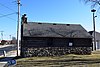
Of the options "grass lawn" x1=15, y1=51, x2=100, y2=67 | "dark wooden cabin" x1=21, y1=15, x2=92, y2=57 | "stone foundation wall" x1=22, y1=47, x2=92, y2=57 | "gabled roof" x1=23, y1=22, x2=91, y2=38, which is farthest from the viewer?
"gabled roof" x1=23, y1=22, x2=91, y2=38

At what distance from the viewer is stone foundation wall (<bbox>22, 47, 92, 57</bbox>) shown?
33.5 meters

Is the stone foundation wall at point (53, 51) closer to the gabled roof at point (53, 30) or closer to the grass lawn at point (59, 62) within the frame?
the gabled roof at point (53, 30)

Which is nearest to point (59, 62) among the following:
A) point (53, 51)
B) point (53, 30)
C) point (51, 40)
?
point (53, 51)

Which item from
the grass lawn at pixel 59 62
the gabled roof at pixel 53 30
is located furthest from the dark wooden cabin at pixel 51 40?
the grass lawn at pixel 59 62

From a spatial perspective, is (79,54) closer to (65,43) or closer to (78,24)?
(65,43)

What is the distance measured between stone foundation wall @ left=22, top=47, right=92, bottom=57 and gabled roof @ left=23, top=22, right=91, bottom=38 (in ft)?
6.27

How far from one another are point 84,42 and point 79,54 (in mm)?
1995

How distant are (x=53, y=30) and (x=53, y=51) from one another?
374 cm

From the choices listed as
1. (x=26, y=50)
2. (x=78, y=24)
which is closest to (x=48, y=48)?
(x=26, y=50)

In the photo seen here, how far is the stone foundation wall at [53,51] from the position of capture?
110 ft

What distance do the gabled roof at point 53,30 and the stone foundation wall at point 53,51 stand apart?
6.27 feet

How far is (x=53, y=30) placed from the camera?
121 feet

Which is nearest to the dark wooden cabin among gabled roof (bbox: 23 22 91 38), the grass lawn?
gabled roof (bbox: 23 22 91 38)

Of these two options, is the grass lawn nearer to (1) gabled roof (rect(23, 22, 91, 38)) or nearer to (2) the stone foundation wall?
(2) the stone foundation wall
